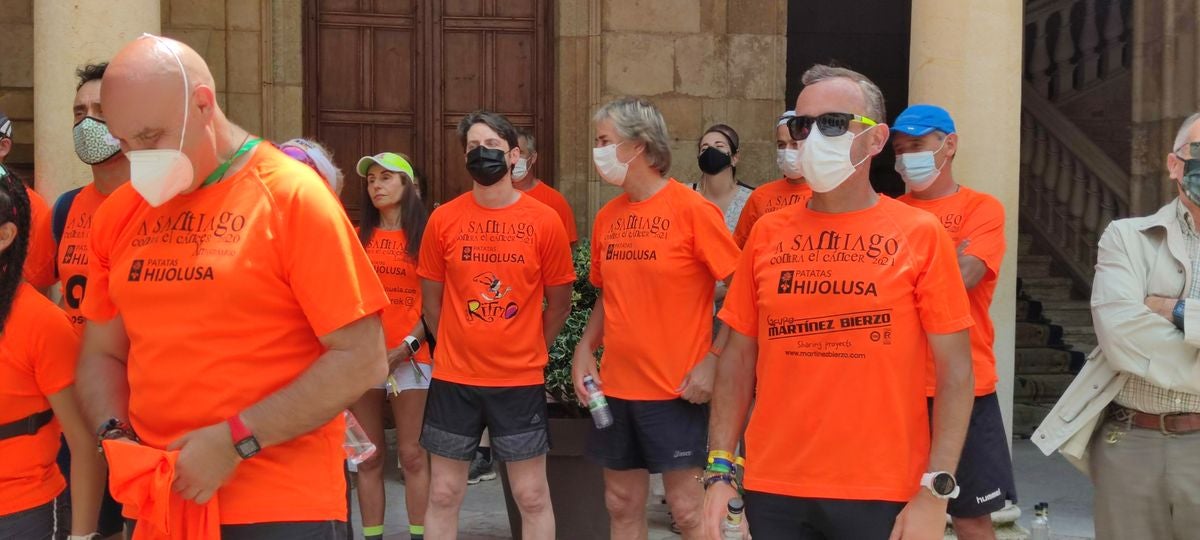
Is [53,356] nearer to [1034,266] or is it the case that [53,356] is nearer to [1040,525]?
[1040,525]

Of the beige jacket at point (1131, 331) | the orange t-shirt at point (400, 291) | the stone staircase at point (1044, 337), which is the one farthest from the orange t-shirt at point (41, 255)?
the stone staircase at point (1044, 337)

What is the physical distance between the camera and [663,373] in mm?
5246

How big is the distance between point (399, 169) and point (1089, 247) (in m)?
7.61

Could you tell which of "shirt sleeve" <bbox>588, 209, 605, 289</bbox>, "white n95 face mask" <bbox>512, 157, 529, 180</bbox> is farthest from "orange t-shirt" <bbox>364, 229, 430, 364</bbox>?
"shirt sleeve" <bbox>588, 209, 605, 289</bbox>

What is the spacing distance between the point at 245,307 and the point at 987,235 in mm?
3372

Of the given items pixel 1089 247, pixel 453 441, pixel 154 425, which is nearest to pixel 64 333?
pixel 154 425

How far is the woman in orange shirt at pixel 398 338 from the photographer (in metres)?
6.23

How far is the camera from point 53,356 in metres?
3.48

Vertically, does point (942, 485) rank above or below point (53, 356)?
below

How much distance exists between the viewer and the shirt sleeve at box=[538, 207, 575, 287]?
5699 millimetres

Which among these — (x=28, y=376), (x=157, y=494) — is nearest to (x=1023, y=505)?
(x=28, y=376)

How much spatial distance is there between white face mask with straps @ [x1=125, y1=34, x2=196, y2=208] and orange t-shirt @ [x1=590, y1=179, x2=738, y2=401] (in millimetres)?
2729

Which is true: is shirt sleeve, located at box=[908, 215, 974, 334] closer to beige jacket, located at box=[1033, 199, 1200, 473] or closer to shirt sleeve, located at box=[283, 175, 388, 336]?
beige jacket, located at box=[1033, 199, 1200, 473]

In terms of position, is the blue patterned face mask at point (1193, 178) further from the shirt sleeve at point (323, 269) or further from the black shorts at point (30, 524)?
the black shorts at point (30, 524)
